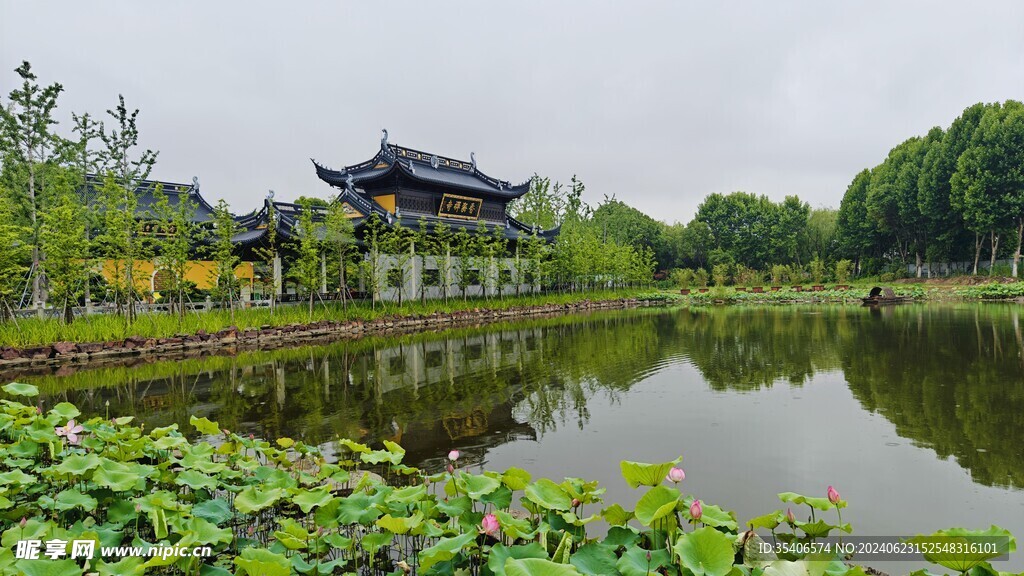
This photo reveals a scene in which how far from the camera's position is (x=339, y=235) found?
66.0 feet

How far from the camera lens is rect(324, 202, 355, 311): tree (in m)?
19.9

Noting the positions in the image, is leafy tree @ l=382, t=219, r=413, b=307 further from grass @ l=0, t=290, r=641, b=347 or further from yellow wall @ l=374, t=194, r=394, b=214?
yellow wall @ l=374, t=194, r=394, b=214

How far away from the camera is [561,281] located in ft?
112

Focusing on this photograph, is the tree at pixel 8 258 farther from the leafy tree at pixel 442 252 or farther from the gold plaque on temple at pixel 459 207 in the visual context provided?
the gold plaque on temple at pixel 459 207

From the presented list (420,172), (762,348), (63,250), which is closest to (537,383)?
(762,348)

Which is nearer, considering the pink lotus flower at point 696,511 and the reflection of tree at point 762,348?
the pink lotus flower at point 696,511

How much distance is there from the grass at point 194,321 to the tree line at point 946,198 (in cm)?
3156

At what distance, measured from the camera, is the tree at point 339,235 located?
1992 centimetres

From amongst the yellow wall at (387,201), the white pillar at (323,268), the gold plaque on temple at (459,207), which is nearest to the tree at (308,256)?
the white pillar at (323,268)

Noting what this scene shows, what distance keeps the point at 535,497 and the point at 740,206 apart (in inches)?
2116

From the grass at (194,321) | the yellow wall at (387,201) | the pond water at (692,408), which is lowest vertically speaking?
the pond water at (692,408)

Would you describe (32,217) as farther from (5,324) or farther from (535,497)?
(535,497)

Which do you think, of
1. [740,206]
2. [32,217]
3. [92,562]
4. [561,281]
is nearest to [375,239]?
[32,217]

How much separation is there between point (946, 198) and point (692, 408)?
41.5 metres
